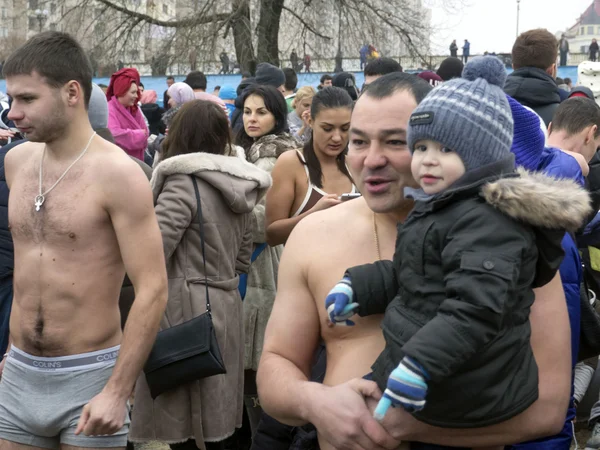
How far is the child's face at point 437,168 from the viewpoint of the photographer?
2107 mm

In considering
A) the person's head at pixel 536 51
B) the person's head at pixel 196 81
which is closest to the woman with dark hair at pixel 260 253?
the person's head at pixel 536 51

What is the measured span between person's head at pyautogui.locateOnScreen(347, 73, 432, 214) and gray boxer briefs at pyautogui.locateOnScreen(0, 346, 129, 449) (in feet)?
4.41

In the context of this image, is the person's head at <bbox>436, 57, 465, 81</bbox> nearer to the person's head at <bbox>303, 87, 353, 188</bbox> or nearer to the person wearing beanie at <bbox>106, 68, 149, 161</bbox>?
the person wearing beanie at <bbox>106, 68, 149, 161</bbox>

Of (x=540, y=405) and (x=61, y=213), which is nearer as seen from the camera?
(x=540, y=405)

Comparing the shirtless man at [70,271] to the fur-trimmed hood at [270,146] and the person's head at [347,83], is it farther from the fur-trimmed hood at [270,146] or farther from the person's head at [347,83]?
the person's head at [347,83]

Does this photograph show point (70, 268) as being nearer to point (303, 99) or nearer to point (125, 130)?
point (125, 130)

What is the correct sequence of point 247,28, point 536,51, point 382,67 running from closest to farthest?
point 536,51, point 382,67, point 247,28

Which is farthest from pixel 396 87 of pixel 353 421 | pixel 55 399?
pixel 55 399

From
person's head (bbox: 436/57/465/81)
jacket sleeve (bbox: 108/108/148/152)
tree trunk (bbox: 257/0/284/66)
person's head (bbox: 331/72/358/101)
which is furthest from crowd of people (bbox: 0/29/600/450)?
tree trunk (bbox: 257/0/284/66)

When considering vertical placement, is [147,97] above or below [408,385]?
below

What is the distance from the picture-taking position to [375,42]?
1107 inches

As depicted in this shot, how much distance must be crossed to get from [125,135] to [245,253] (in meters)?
3.91

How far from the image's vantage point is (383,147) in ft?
7.77

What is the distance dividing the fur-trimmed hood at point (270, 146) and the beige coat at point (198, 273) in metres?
1.24
